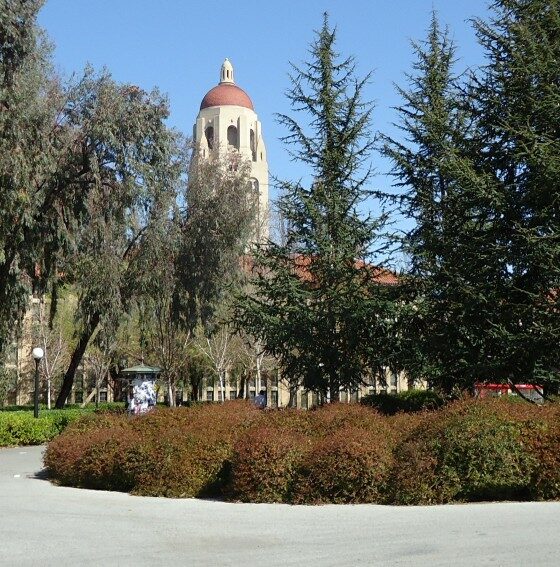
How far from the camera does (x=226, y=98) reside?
104 meters

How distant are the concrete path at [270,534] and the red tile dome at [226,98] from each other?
96528mm

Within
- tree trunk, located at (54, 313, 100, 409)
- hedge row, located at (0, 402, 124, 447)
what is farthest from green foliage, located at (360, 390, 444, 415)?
tree trunk, located at (54, 313, 100, 409)

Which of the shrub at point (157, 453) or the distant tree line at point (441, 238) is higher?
the distant tree line at point (441, 238)

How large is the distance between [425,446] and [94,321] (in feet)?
63.2

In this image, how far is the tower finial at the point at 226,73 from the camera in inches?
4393

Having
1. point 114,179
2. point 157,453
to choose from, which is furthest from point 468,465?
point 114,179

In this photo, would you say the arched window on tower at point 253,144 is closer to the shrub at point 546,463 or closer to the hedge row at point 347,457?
the hedge row at point 347,457

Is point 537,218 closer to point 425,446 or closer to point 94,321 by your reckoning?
point 425,446

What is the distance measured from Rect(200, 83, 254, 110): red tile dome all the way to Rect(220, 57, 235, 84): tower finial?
14.0ft

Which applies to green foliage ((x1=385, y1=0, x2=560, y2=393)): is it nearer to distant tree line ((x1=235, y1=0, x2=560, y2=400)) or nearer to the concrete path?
distant tree line ((x1=235, y1=0, x2=560, y2=400))

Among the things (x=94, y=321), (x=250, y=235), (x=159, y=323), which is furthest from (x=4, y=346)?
(x=250, y=235)

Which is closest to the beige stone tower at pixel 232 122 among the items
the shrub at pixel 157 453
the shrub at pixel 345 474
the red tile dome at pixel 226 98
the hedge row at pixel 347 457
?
the red tile dome at pixel 226 98

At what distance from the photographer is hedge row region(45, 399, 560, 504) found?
10141 mm

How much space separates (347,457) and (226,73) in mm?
107292
